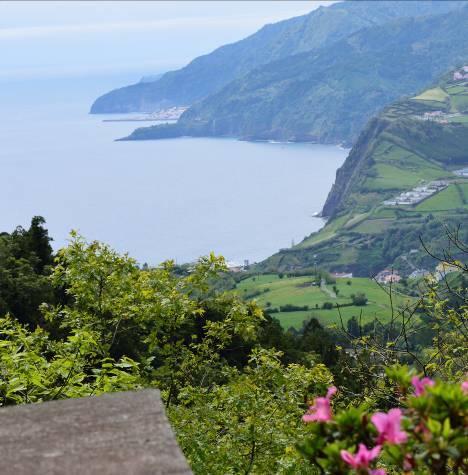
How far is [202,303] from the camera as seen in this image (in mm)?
13078

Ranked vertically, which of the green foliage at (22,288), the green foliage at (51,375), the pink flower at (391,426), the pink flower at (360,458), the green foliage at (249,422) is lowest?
the green foliage at (22,288)

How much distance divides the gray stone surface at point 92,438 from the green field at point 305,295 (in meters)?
95.1

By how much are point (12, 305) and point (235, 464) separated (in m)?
16.6

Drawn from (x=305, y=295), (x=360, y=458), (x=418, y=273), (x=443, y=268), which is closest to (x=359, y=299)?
(x=305, y=295)

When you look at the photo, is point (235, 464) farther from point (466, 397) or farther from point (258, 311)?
point (466, 397)

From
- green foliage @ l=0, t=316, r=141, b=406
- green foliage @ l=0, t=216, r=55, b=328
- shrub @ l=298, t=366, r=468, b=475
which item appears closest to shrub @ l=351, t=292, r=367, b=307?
green foliage @ l=0, t=216, r=55, b=328

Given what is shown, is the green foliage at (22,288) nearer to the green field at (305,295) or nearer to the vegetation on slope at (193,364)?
the vegetation on slope at (193,364)

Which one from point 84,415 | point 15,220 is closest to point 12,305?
point 84,415

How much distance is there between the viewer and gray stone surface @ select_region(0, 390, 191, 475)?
3.29m

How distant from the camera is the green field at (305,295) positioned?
351 feet

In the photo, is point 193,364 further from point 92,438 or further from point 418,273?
point 418,273

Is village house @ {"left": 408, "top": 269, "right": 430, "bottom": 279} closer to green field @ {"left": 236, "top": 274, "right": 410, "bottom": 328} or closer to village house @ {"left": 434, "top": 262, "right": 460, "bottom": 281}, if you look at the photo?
green field @ {"left": 236, "top": 274, "right": 410, "bottom": 328}

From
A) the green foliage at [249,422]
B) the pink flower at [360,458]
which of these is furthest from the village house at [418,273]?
the pink flower at [360,458]

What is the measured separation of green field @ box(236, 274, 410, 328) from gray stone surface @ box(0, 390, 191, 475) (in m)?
95.1
